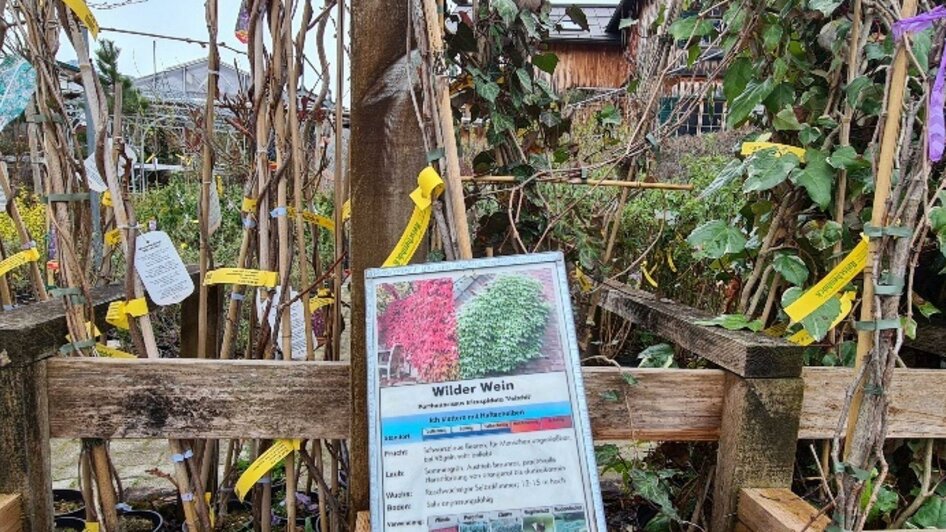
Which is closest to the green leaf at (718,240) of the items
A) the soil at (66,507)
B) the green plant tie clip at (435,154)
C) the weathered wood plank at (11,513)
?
the green plant tie clip at (435,154)

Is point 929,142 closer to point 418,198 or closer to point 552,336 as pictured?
point 552,336

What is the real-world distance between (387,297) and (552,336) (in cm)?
29

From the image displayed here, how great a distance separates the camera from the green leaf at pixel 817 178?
1.34 metres

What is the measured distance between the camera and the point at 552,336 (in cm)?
106

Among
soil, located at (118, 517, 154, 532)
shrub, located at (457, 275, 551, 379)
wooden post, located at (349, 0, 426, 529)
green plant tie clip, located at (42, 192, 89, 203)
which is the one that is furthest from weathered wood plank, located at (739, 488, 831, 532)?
soil, located at (118, 517, 154, 532)

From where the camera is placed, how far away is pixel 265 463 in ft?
4.41

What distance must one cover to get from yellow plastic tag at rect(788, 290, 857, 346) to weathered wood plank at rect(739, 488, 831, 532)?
32cm

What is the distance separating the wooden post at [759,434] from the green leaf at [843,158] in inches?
18.6

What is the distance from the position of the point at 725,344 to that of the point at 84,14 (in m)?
1.50

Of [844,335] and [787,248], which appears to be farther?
[844,335]

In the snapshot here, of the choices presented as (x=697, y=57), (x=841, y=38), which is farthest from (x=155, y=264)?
(x=841, y=38)

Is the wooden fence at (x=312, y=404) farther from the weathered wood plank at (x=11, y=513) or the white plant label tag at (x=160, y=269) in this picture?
the white plant label tag at (x=160, y=269)

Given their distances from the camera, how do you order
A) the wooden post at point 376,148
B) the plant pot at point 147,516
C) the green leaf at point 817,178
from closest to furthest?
the wooden post at point 376,148 → the green leaf at point 817,178 → the plant pot at point 147,516

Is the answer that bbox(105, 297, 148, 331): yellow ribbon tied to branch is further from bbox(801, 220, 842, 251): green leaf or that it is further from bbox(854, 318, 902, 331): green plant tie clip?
bbox(801, 220, 842, 251): green leaf
